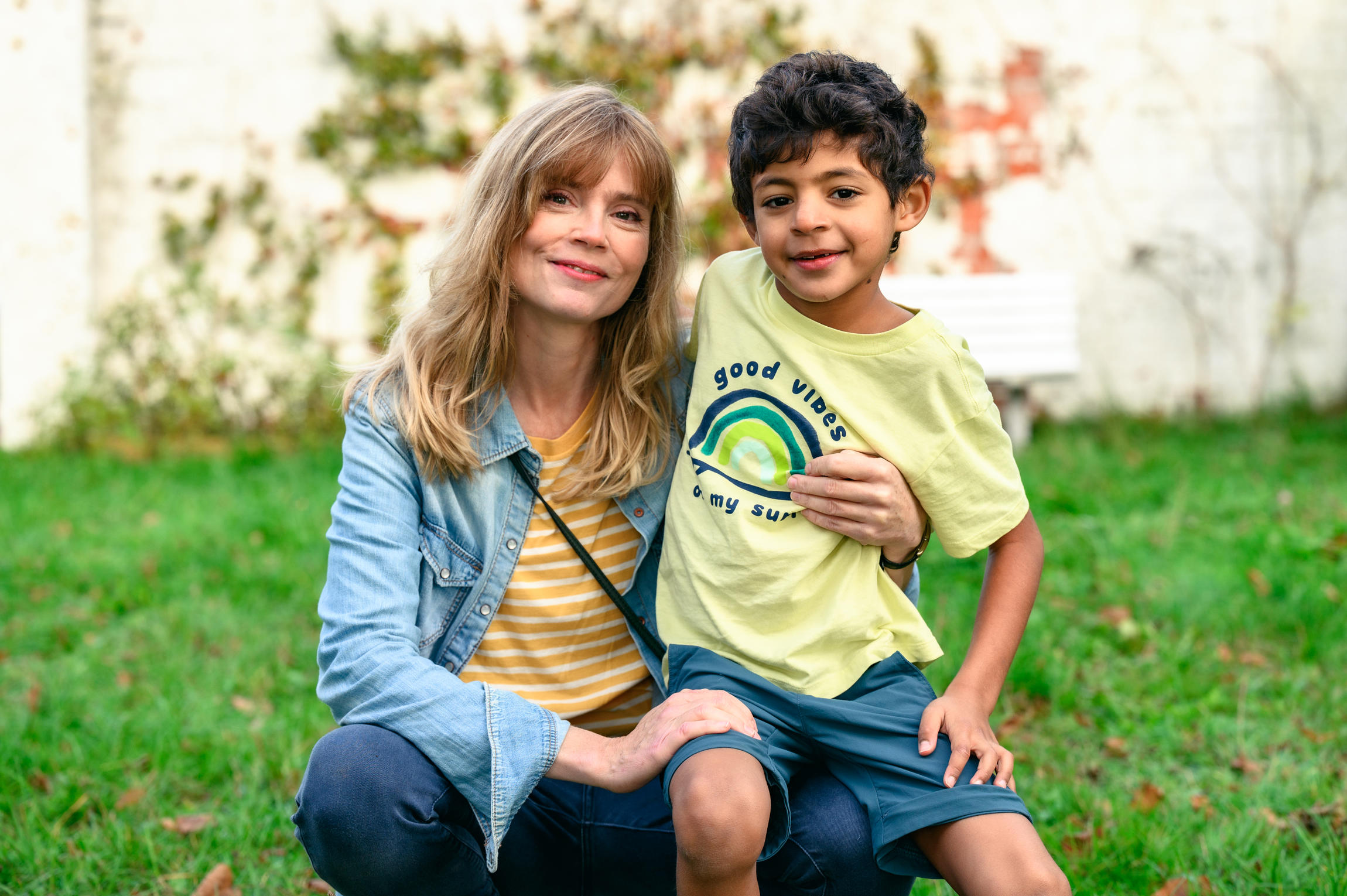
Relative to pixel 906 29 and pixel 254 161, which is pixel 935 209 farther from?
pixel 254 161

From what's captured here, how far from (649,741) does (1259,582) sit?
3.01 metres

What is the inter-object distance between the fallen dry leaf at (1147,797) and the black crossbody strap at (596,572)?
4.29ft

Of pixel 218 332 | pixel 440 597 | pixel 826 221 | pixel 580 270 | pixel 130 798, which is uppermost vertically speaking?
pixel 826 221

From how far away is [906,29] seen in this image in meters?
6.77

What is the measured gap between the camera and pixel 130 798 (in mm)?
2746

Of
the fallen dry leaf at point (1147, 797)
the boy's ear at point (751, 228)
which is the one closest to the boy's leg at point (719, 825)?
the boy's ear at point (751, 228)

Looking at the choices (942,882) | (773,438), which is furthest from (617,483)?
(942,882)

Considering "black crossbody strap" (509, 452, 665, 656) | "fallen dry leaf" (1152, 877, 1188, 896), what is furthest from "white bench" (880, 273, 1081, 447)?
"black crossbody strap" (509, 452, 665, 656)

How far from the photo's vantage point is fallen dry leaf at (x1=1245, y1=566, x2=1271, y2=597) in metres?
3.93

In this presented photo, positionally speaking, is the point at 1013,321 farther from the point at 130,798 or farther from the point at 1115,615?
the point at 130,798

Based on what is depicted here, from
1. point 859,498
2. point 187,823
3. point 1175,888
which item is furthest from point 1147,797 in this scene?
point 187,823

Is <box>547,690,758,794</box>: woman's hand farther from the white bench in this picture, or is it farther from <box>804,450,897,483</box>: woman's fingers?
the white bench

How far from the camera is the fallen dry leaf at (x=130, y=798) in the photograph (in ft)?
8.93

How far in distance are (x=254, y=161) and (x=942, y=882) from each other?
5.80 meters
